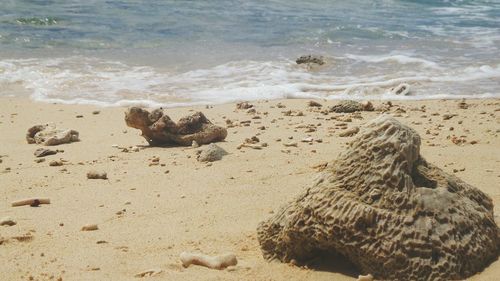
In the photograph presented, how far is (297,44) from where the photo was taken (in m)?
13.6

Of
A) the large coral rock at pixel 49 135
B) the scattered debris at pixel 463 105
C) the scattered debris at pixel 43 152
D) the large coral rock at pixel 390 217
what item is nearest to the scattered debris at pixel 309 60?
the scattered debris at pixel 463 105

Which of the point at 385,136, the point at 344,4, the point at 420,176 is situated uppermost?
the point at 385,136

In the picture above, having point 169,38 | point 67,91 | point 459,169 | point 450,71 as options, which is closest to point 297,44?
point 169,38

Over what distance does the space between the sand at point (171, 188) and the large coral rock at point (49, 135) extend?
0.35 ft

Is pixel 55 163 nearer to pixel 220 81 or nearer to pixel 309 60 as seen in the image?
pixel 220 81

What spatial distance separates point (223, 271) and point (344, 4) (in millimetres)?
18139

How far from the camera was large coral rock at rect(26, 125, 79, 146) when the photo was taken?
254 inches

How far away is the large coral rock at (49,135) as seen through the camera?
254 inches

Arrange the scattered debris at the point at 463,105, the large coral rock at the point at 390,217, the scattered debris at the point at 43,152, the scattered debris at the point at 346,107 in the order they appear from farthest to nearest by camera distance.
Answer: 1. the scattered debris at the point at 463,105
2. the scattered debris at the point at 346,107
3. the scattered debris at the point at 43,152
4. the large coral rock at the point at 390,217

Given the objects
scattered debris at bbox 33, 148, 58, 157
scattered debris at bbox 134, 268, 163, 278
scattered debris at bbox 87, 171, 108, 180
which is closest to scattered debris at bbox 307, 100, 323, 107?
scattered debris at bbox 33, 148, 58, 157

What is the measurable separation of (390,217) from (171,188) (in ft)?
7.03

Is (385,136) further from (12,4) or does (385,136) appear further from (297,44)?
(12,4)

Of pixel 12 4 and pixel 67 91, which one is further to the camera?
pixel 12 4

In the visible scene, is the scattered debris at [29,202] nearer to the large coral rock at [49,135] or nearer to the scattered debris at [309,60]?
the large coral rock at [49,135]
